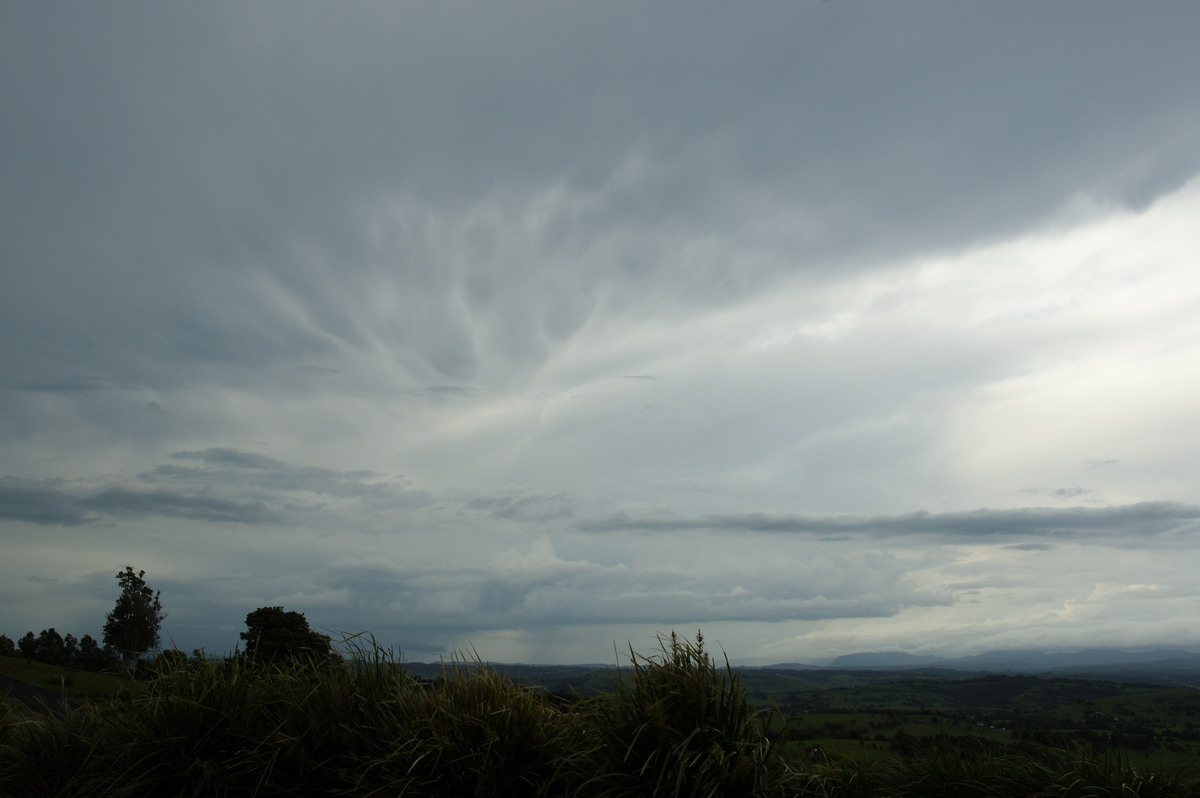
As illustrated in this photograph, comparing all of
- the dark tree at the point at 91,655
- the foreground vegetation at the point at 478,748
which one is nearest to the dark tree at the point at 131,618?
the dark tree at the point at 91,655

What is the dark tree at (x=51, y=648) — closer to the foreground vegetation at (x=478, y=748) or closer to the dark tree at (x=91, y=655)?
the dark tree at (x=91, y=655)

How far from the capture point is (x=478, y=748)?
293 inches

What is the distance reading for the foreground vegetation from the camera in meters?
6.82

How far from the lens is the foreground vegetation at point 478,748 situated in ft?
22.4

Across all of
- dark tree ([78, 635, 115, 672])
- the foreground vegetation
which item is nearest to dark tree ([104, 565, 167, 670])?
dark tree ([78, 635, 115, 672])

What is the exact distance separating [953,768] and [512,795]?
14.0 feet

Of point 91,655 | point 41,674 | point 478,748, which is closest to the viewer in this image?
point 478,748

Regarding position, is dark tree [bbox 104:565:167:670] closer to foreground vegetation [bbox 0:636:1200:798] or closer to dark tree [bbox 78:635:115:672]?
dark tree [bbox 78:635:115:672]

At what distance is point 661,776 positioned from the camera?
20.6 feet

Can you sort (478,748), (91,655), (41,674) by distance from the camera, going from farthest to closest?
(91,655)
(41,674)
(478,748)

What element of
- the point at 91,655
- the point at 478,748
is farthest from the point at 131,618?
the point at 478,748

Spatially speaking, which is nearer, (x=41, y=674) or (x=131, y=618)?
(x=41, y=674)

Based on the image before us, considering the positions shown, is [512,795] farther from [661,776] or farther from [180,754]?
[180,754]

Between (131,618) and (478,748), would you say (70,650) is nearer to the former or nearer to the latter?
(131,618)
